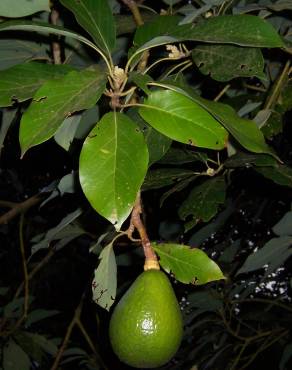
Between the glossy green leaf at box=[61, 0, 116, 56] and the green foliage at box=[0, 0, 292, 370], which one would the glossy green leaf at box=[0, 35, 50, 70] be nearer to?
the green foliage at box=[0, 0, 292, 370]

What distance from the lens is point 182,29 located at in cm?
92

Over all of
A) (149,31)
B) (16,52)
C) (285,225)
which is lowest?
(285,225)

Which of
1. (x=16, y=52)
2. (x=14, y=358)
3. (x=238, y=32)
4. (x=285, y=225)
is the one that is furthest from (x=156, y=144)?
(x=14, y=358)

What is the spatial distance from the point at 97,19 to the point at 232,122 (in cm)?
29

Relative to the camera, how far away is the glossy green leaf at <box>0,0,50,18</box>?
854 mm

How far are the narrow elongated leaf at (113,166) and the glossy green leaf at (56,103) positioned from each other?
2.1 inches

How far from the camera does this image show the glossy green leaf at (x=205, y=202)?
1348 millimetres

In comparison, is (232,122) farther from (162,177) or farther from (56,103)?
(162,177)

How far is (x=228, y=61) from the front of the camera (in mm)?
1081

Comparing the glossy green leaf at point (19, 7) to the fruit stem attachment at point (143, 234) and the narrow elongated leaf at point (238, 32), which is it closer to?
the narrow elongated leaf at point (238, 32)

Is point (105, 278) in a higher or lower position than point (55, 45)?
lower

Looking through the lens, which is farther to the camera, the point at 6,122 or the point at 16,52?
the point at 16,52

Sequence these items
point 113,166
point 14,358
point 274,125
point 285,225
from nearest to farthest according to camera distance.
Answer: point 113,166 → point 274,125 → point 285,225 → point 14,358

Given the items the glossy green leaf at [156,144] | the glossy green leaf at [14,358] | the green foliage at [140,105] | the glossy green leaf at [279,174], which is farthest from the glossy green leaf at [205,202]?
the glossy green leaf at [14,358]
